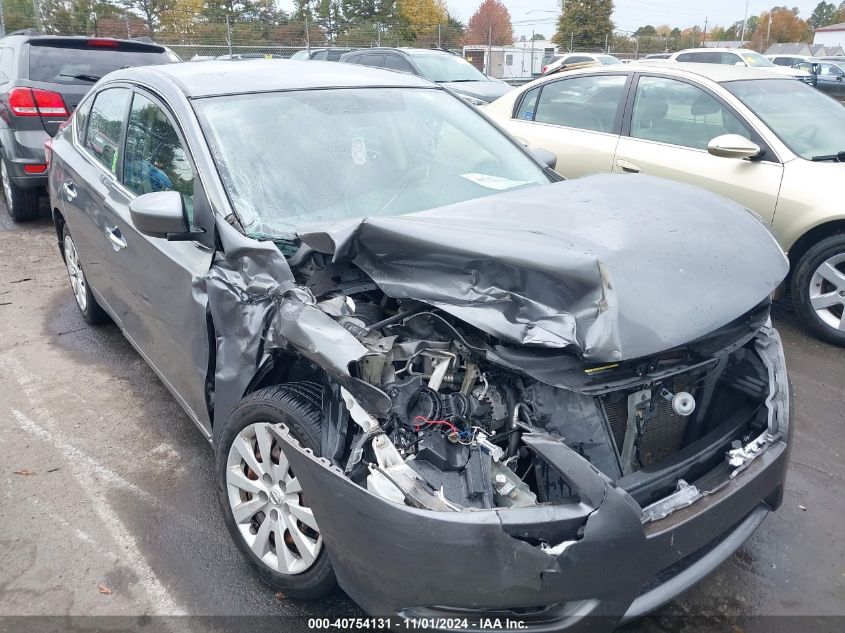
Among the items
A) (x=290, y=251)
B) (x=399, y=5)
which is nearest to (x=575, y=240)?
(x=290, y=251)

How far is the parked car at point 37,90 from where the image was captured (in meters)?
6.82

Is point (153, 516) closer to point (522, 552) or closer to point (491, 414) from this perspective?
point (491, 414)

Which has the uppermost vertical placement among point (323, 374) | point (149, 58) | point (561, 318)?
point (149, 58)

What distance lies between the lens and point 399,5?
49.9 m

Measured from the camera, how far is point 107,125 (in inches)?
155

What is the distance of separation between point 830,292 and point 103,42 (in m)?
7.33

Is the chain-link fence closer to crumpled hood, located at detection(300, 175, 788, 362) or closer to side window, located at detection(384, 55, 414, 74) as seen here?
side window, located at detection(384, 55, 414, 74)

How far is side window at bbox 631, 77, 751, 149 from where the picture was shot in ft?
16.5

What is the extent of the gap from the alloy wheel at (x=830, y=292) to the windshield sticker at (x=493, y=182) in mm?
2421

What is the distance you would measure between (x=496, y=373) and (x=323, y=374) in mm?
570

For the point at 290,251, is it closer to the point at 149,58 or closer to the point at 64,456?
the point at 64,456

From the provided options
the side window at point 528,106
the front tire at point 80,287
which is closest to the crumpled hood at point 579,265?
the front tire at point 80,287

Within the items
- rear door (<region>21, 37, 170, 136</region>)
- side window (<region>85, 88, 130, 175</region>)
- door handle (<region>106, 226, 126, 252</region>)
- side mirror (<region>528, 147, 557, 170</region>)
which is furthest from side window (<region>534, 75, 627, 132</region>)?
rear door (<region>21, 37, 170, 136</region>)

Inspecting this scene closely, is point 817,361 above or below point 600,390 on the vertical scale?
below
